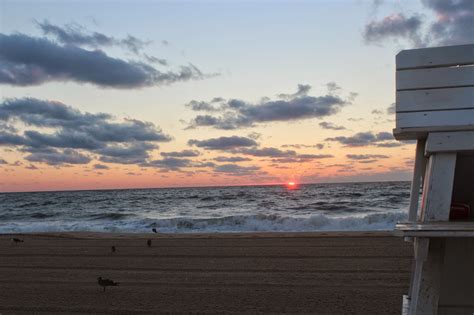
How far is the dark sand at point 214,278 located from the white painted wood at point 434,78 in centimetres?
405

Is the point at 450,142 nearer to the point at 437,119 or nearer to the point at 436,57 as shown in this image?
the point at 437,119

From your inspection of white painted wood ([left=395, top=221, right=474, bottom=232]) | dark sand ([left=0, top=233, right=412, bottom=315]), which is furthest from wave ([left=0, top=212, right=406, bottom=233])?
white painted wood ([left=395, top=221, right=474, bottom=232])

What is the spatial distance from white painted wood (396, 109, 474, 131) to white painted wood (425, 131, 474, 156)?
4 centimetres

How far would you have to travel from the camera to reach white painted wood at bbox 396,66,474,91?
2.85 meters

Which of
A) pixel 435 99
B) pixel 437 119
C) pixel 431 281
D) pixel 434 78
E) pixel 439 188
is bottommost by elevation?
pixel 431 281

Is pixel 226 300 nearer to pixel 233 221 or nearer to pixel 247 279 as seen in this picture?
pixel 247 279

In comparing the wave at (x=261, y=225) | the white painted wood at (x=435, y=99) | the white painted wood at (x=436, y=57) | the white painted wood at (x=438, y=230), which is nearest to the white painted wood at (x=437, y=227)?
the white painted wood at (x=438, y=230)

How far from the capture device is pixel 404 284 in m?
7.60

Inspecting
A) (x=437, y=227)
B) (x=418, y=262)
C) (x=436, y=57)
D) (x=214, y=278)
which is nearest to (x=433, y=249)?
(x=418, y=262)

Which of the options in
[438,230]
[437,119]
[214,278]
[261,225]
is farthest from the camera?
[261,225]

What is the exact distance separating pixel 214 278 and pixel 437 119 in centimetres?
628

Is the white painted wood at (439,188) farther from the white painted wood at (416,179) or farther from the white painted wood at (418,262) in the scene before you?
the white painted wood at (416,179)

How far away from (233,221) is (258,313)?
720 inches

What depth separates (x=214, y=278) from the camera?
8492 millimetres
